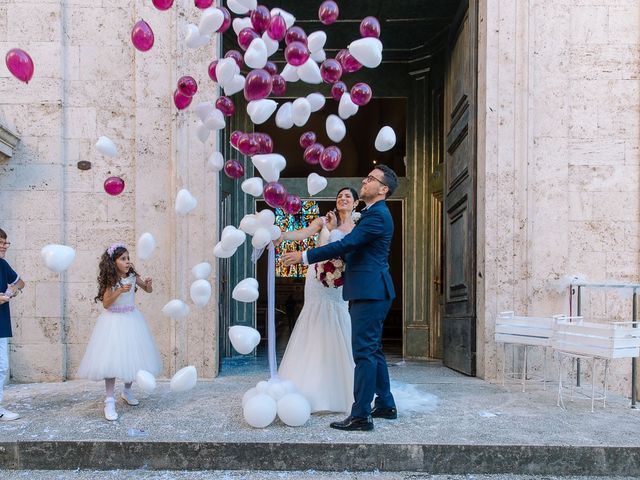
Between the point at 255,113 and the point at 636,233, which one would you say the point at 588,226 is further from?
the point at 255,113

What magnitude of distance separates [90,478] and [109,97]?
4.15 m

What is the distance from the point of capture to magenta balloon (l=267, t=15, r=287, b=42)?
394 cm

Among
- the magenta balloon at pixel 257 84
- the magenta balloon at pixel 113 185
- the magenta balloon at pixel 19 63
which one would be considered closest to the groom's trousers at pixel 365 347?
the magenta balloon at pixel 257 84

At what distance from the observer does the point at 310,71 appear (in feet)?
13.7

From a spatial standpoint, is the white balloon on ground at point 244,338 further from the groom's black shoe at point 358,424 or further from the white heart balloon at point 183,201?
the white heart balloon at point 183,201

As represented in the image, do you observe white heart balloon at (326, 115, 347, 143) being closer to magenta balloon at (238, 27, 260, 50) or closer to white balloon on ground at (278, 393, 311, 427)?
magenta balloon at (238, 27, 260, 50)

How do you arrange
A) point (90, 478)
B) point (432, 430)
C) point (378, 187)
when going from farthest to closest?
point (378, 187) → point (432, 430) → point (90, 478)

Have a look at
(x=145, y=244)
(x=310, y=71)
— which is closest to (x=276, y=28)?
(x=310, y=71)

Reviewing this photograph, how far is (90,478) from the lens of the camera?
3.47 meters

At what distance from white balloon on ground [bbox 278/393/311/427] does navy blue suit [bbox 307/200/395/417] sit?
1.17 feet

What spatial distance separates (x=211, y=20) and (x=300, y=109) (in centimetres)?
89

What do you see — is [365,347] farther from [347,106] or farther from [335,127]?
[347,106]

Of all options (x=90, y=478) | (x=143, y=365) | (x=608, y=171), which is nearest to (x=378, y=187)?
(x=143, y=365)

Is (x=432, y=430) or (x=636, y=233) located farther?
(x=636, y=233)
